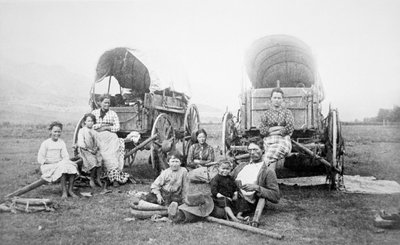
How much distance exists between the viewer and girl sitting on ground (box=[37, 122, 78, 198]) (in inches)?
195

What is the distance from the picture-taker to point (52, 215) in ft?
13.5

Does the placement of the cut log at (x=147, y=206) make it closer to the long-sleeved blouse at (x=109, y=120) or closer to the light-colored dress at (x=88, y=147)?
the light-colored dress at (x=88, y=147)

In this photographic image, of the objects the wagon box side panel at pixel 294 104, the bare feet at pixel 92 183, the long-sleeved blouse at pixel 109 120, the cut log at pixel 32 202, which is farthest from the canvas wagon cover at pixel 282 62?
the cut log at pixel 32 202

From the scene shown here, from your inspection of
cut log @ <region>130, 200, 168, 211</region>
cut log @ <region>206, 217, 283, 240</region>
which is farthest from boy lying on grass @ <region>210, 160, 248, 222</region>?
cut log @ <region>130, 200, 168, 211</region>

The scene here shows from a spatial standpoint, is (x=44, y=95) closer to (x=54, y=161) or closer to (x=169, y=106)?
(x=169, y=106)

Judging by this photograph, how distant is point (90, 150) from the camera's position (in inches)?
231

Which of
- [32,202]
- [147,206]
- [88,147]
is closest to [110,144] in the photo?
[88,147]

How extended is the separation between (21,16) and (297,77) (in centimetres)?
568

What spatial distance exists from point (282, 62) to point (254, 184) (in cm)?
481

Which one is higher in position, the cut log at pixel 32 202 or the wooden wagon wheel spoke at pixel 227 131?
the wooden wagon wheel spoke at pixel 227 131

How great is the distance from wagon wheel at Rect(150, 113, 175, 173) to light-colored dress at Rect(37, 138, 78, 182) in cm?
205

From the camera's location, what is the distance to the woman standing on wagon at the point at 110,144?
20.1 feet

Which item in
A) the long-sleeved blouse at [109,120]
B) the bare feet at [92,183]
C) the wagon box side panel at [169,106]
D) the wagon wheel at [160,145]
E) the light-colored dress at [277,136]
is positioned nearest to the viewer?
the light-colored dress at [277,136]

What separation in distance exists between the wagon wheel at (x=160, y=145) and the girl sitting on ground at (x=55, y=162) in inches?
80.6
